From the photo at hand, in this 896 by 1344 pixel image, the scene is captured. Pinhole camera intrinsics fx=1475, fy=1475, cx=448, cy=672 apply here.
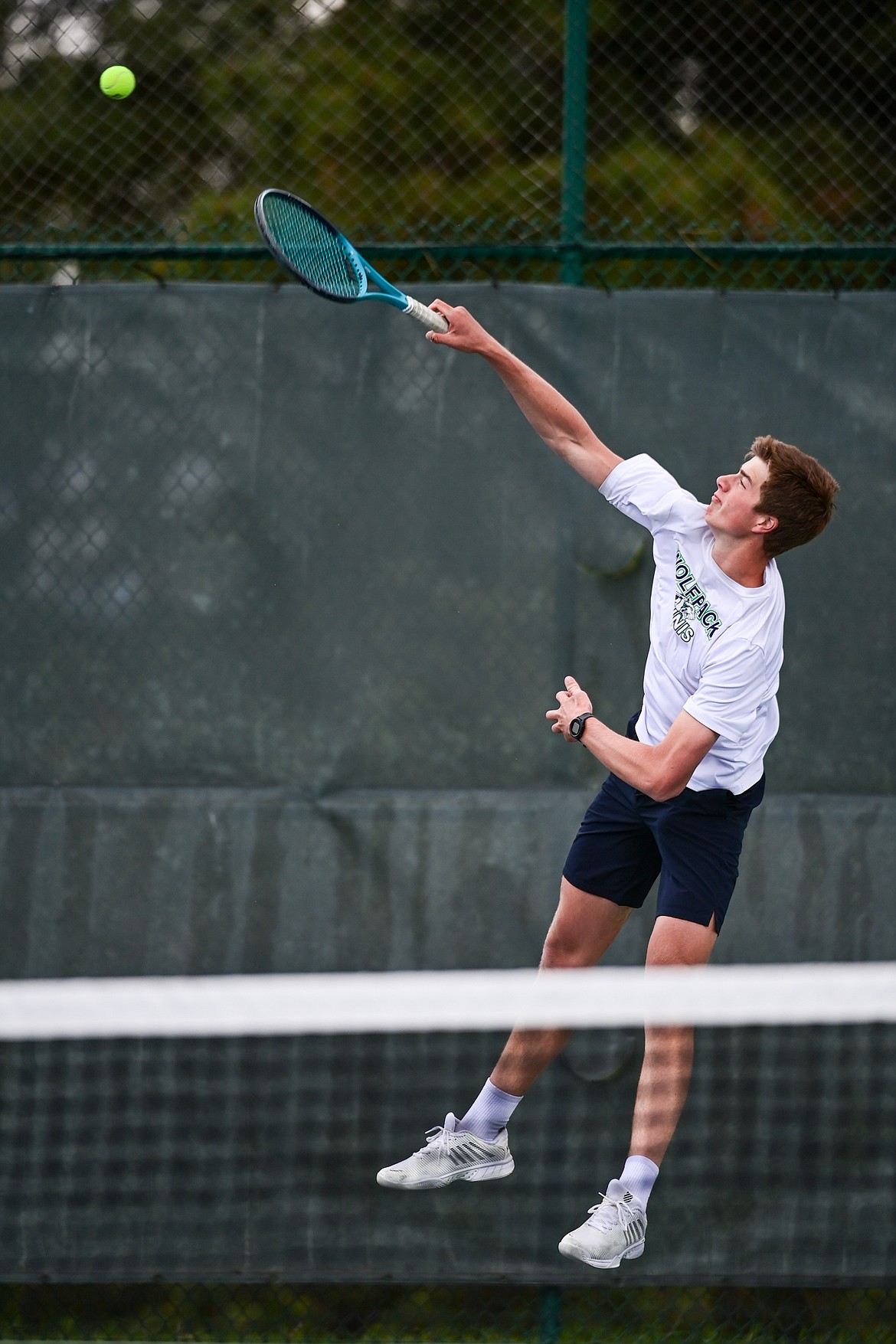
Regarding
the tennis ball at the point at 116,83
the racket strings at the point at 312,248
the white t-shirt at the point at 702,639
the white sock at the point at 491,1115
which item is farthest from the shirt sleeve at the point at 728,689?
the tennis ball at the point at 116,83

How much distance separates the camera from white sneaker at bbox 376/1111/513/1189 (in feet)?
12.7

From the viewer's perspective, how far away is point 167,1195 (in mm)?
4297

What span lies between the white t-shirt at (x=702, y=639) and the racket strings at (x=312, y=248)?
844 millimetres

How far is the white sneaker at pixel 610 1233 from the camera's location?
3.61 m

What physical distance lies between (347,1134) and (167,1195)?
0.55 meters

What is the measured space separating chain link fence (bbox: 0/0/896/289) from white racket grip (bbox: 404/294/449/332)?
6.61 ft

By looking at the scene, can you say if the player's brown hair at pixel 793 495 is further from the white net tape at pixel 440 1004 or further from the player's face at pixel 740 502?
the white net tape at pixel 440 1004

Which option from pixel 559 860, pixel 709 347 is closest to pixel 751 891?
pixel 559 860

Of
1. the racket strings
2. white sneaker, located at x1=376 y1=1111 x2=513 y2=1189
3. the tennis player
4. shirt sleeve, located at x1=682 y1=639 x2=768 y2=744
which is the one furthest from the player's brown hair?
white sneaker, located at x1=376 y1=1111 x2=513 y2=1189

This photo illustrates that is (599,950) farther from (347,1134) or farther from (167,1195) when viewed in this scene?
(167,1195)

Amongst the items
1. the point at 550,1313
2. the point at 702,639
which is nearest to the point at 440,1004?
the point at 702,639

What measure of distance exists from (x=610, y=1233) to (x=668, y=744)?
1225mm

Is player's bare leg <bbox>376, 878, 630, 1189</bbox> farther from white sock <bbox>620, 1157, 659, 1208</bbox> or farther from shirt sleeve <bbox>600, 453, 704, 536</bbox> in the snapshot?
shirt sleeve <bbox>600, 453, 704, 536</bbox>

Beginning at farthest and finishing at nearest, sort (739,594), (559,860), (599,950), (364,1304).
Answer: (364,1304), (559,860), (599,950), (739,594)
